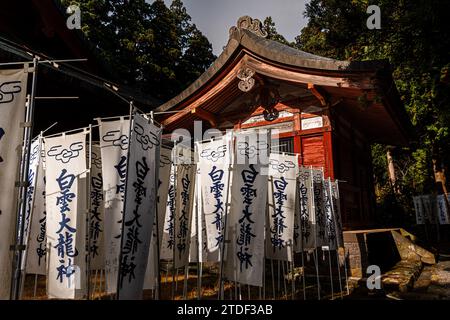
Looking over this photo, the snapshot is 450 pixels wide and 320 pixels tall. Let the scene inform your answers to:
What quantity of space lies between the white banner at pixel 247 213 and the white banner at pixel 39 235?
Result: 160 inches

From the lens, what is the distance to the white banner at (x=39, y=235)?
24.3 feet

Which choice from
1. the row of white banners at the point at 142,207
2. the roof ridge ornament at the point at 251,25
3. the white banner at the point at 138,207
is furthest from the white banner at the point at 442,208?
the white banner at the point at 138,207

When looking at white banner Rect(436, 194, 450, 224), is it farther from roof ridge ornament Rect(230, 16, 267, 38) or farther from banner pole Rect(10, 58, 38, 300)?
banner pole Rect(10, 58, 38, 300)

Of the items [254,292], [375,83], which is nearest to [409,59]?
[375,83]

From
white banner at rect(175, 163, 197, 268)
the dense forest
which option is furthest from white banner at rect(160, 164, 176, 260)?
the dense forest

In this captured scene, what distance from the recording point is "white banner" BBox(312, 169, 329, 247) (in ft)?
30.0

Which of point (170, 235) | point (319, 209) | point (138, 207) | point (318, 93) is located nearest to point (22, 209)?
point (138, 207)

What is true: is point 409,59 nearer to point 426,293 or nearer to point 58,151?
point 426,293

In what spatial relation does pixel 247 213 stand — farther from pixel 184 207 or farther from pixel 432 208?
pixel 432 208

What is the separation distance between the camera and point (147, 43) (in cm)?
2638

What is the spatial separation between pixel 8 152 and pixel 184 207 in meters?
4.35

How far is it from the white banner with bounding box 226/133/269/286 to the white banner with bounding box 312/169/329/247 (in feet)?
10.4

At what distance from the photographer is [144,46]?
87.6ft
